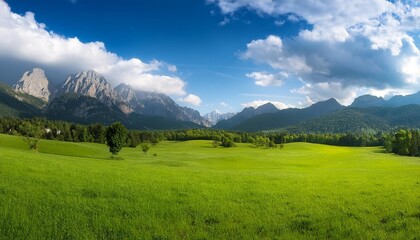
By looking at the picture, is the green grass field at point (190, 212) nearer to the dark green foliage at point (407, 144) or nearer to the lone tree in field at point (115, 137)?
the lone tree in field at point (115, 137)

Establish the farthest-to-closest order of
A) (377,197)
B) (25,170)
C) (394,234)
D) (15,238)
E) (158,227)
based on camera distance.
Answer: (25,170) → (377,197) → (158,227) → (394,234) → (15,238)

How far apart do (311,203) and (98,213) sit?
13.1 meters

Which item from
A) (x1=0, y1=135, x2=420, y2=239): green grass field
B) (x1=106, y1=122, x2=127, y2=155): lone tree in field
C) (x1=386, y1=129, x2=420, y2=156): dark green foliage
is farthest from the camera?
(x1=386, y1=129, x2=420, y2=156): dark green foliage

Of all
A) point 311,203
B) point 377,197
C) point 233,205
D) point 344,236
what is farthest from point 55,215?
point 377,197

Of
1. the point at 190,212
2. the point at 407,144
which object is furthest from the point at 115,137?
the point at 407,144

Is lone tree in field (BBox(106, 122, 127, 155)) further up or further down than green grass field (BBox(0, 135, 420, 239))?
further up

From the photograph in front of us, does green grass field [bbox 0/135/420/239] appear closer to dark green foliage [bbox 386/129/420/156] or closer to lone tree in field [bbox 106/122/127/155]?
lone tree in field [bbox 106/122/127/155]

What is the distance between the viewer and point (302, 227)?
15359 mm

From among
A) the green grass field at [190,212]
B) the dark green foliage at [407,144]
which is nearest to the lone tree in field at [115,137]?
the green grass field at [190,212]

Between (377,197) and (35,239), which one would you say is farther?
(377,197)

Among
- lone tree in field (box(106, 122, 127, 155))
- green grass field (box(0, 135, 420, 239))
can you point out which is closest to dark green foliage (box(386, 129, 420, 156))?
lone tree in field (box(106, 122, 127, 155))

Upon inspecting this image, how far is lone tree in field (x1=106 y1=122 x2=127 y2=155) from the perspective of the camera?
84562mm

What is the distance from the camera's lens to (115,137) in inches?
3329

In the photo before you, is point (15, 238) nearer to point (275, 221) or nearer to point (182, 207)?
point (182, 207)
